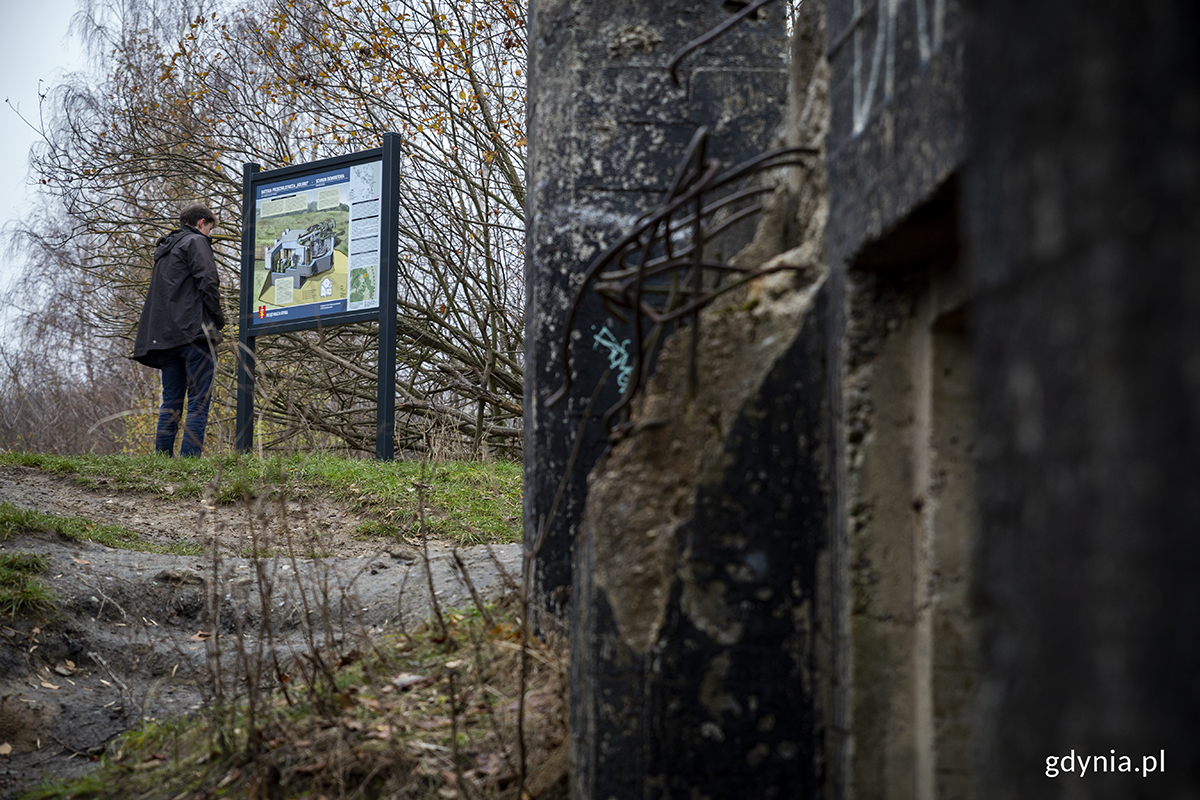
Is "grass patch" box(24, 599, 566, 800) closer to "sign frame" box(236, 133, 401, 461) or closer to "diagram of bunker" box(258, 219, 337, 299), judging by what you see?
"sign frame" box(236, 133, 401, 461)

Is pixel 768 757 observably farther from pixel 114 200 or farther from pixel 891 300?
pixel 114 200

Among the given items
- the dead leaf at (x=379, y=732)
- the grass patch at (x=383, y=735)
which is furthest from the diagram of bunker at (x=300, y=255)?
the dead leaf at (x=379, y=732)

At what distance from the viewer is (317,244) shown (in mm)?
8578

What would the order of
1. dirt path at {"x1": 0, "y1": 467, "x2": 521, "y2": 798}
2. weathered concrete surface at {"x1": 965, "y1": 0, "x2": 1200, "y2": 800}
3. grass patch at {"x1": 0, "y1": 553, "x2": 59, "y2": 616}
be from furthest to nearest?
grass patch at {"x1": 0, "y1": 553, "x2": 59, "y2": 616} < dirt path at {"x1": 0, "y1": 467, "x2": 521, "y2": 798} < weathered concrete surface at {"x1": 965, "y1": 0, "x2": 1200, "y2": 800}

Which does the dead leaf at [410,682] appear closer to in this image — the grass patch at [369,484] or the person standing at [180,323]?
the grass patch at [369,484]

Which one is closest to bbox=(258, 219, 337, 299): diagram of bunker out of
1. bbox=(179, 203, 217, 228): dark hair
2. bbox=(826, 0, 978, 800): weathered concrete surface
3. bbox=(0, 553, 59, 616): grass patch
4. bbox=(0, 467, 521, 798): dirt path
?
bbox=(179, 203, 217, 228): dark hair

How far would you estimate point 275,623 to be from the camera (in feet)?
16.1

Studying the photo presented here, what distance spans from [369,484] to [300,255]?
8.89ft

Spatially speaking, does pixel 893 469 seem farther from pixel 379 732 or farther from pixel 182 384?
pixel 182 384

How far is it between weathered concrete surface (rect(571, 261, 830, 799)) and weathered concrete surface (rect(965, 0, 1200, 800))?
1377mm

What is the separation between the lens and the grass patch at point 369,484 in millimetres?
6445

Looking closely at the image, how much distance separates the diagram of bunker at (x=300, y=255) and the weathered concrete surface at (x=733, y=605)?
263 inches

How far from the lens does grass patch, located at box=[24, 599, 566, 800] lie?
2846mm

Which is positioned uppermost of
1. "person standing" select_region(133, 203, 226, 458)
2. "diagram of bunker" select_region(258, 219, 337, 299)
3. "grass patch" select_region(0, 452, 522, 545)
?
"diagram of bunker" select_region(258, 219, 337, 299)
